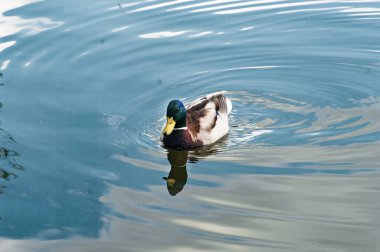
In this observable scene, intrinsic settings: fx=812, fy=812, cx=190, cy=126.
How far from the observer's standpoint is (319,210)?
345 inches

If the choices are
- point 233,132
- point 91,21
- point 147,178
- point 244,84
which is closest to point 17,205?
point 147,178

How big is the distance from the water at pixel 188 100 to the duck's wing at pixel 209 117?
0.23 metres

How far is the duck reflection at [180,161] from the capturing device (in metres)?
9.60

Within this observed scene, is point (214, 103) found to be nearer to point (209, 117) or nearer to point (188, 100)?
point (209, 117)

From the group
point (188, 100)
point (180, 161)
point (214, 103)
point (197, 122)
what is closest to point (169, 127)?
point (180, 161)

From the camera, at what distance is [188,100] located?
12.3m

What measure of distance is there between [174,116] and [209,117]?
65 centimetres

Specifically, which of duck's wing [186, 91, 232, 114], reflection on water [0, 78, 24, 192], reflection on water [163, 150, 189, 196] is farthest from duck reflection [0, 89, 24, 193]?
duck's wing [186, 91, 232, 114]

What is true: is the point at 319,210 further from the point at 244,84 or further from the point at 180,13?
the point at 180,13

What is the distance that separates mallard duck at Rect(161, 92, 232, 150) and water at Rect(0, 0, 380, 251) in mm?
181

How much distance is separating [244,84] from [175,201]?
13.1 ft

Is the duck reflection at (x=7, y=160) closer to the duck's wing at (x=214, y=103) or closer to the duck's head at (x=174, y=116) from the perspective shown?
the duck's head at (x=174, y=116)

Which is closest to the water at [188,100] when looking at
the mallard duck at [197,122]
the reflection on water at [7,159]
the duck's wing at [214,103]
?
the reflection on water at [7,159]

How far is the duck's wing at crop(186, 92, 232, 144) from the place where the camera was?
437 inches
